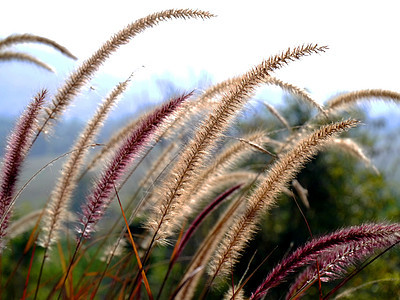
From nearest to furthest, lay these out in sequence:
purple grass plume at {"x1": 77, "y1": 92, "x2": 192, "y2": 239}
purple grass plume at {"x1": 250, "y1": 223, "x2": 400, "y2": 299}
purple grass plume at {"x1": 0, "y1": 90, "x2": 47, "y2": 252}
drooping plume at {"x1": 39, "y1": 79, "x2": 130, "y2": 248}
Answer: purple grass plume at {"x1": 250, "y1": 223, "x2": 400, "y2": 299}
purple grass plume at {"x1": 77, "y1": 92, "x2": 192, "y2": 239}
purple grass plume at {"x1": 0, "y1": 90, "x2": 47, "y2": 252}
drooping plume at {"x1": 39, "y1": 79, "x2": 130, "y2": 248}

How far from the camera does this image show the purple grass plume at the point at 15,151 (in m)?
1.44

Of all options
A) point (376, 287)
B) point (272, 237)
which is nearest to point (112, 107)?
point (272, 237)

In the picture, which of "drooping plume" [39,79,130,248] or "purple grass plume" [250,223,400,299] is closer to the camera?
"purple grass plume" [250,223,400,299]

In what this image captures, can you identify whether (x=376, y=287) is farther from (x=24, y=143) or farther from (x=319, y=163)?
(x=24, y=143)

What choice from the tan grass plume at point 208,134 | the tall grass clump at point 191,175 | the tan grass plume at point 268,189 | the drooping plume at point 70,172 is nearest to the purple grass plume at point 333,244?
the tall grass clump at point 191,175

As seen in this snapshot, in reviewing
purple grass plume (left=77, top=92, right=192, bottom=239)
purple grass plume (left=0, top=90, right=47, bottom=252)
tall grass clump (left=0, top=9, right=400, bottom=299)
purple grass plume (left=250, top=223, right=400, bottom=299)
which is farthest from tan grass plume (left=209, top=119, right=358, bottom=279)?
purple grass plume (left=0, top=90, right=47, bottom=252)

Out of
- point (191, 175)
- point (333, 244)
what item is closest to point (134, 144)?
point (191, 175)

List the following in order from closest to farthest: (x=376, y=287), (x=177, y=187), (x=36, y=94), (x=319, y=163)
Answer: (x=177, y=187) → (x=36, y=94) → (x=376, y=287) → (x=319, y=163)

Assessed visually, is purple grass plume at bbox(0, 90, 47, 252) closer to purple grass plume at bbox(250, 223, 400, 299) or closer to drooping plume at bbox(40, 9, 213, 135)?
drooping plume at bbox(40, 9, 213, 135)

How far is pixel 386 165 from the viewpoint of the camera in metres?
5.06

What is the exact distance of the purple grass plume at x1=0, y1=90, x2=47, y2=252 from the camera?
4.74ft

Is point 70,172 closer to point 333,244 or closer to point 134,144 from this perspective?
point 134,144

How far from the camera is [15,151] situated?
4.85ft

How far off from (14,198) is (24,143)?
0.18 meters
